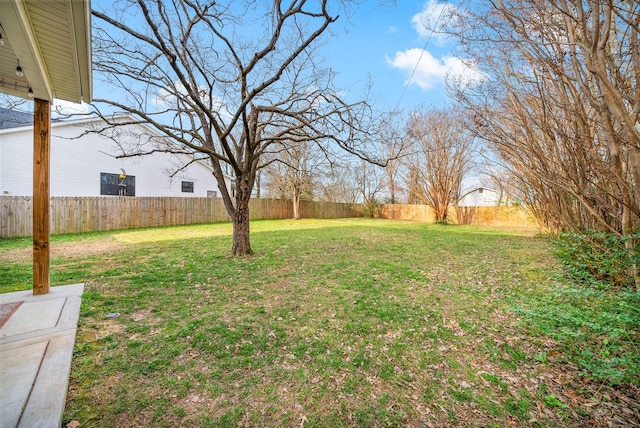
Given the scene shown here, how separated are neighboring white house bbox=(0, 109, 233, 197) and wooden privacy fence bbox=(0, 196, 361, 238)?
63.2 inches

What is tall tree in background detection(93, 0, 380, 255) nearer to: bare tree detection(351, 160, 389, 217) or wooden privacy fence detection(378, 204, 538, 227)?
wooden privacy fence detection(378, 204, 538, 227)

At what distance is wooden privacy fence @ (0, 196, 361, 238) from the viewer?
330 inches

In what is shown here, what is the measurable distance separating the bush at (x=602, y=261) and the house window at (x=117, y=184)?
16.4 m

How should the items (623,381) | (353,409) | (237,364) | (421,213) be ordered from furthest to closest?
(421,213), (237,364), (623,381), (353,409)

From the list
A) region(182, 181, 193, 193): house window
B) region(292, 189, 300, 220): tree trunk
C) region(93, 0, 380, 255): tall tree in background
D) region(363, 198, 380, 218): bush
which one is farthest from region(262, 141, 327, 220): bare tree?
region(93, 0, 380, 255): tall tree in background

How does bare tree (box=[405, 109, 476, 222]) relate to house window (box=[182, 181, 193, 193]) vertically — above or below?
above

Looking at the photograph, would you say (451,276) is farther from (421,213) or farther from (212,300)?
(421,213)

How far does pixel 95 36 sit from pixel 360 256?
6.65 m

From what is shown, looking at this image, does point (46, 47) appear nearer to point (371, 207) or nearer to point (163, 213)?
point (163, 213)

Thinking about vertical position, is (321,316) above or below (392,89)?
below

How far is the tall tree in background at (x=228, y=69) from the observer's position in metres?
3.93

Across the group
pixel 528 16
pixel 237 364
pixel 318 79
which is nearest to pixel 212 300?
pixel 237 364

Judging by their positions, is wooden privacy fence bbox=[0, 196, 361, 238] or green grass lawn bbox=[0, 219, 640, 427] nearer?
green grass lawn bbox=[0, 219, 640, 427]

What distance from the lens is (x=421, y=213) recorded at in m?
20.8
